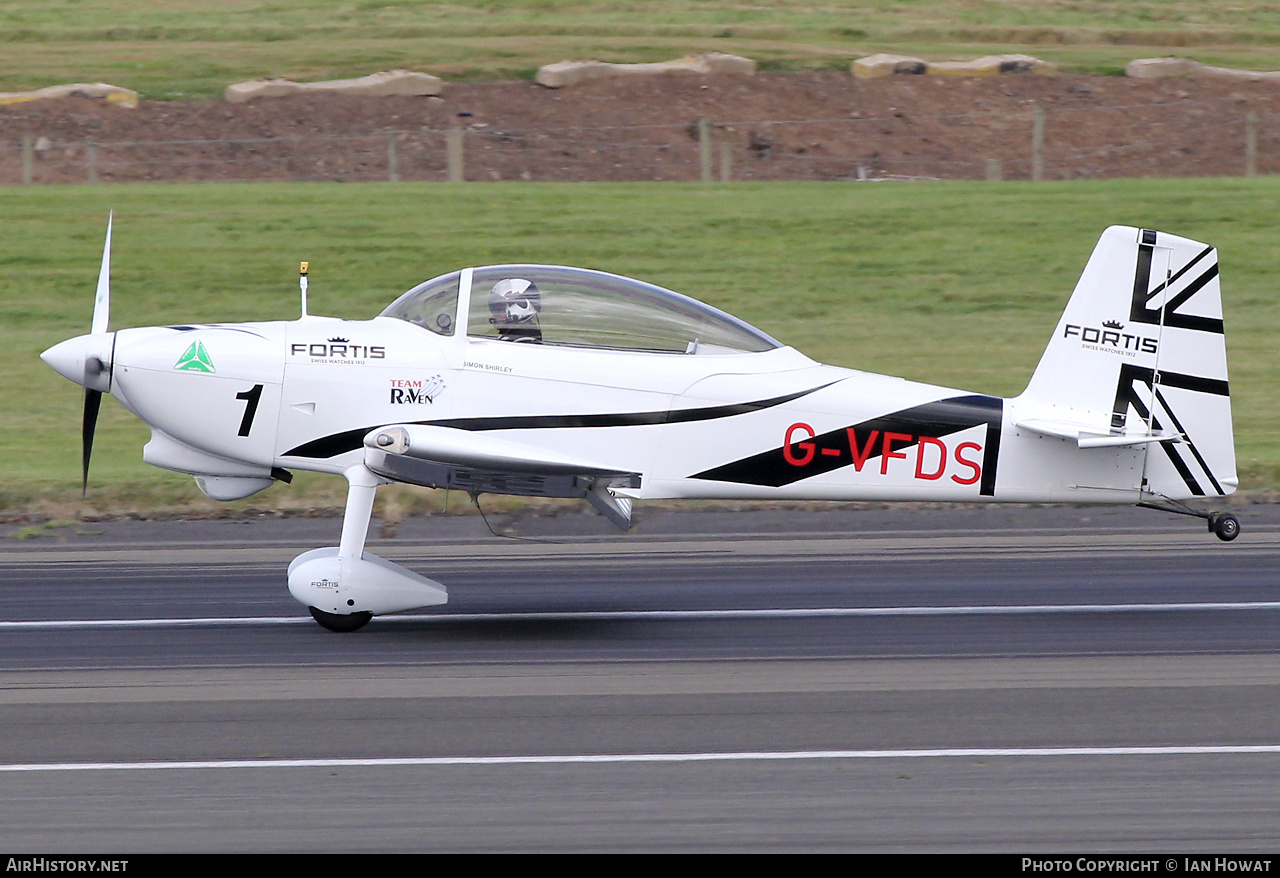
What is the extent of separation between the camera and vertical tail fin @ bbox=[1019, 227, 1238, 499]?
28.3ft

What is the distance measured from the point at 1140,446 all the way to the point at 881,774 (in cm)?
338

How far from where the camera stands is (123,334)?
8.56 m

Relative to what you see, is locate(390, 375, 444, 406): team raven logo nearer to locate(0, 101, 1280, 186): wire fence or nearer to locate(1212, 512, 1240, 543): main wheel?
locate(1212, 512, 1240, 543): main wheel

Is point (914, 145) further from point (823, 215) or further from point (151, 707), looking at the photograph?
point (151, 707)

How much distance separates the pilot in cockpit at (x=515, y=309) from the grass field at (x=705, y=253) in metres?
8.17

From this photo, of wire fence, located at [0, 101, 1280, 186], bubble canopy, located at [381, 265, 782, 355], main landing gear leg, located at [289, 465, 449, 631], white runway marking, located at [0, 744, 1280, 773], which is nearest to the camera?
white runway marking, located at [0, 744, 1280, 773]

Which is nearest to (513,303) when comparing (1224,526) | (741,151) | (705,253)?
(1224,526)

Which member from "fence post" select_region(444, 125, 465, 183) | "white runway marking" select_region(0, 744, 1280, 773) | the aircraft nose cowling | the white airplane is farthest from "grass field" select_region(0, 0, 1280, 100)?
"white runway marking" select_region(0, 744, 1280, 773)

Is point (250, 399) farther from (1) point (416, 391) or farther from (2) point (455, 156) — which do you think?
(2) point (455, 156)

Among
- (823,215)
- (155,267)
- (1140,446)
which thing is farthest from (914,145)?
(1140,446)

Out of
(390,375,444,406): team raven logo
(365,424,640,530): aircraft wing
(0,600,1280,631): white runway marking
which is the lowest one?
(0,600,1280,631): white runway marking

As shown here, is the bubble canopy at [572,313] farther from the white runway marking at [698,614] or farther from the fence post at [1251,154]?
the fence post at [1251,154]

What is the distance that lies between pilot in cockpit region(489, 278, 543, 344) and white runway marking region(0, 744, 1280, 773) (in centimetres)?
291

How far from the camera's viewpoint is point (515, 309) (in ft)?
28.0
